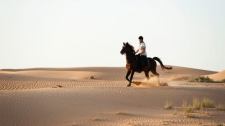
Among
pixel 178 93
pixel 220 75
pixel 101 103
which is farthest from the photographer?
pixel 220 75

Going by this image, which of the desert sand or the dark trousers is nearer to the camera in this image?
the desert sand

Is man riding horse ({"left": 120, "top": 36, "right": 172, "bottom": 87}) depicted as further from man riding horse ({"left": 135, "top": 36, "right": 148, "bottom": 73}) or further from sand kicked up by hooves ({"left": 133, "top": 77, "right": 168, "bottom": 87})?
sand kicked up by hooves ({"left": 133, "top": 77, "right": 168, "bottom": 87})

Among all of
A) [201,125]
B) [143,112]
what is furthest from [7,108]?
[201,125]

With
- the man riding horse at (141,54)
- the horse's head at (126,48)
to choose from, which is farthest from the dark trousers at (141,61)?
the horse's head at (126,48)

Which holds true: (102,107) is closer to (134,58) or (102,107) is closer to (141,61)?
(134,58)

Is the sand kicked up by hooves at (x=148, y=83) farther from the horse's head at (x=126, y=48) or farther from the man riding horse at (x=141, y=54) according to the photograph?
the horse's head at (x=126, y=48)

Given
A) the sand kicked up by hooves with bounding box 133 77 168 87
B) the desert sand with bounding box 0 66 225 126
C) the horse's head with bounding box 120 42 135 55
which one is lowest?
the desert sand with bounding box 0 66 225 126

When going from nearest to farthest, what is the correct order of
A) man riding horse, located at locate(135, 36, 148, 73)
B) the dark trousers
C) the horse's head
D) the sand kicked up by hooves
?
1. the horse's head
2. man riding horse, located at locate(135, 36, 148, 73)
3. the dark trousers
4. the sand kicked up by hooves

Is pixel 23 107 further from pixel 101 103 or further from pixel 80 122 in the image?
pixel 101 103

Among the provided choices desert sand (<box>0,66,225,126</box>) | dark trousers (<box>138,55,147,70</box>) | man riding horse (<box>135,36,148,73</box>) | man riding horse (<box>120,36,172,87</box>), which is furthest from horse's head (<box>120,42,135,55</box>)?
desert sand (<box>0,66,225,126</box>)

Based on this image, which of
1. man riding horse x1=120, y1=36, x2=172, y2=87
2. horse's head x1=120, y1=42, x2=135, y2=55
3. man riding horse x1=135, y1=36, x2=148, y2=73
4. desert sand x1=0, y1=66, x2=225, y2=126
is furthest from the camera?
man riding horse x1=135, y1=36, x2=148, y2=73

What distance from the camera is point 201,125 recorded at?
12570 millimetres

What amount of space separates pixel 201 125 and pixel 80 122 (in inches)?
151

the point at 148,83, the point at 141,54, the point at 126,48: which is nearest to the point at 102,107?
the point at 126,48
